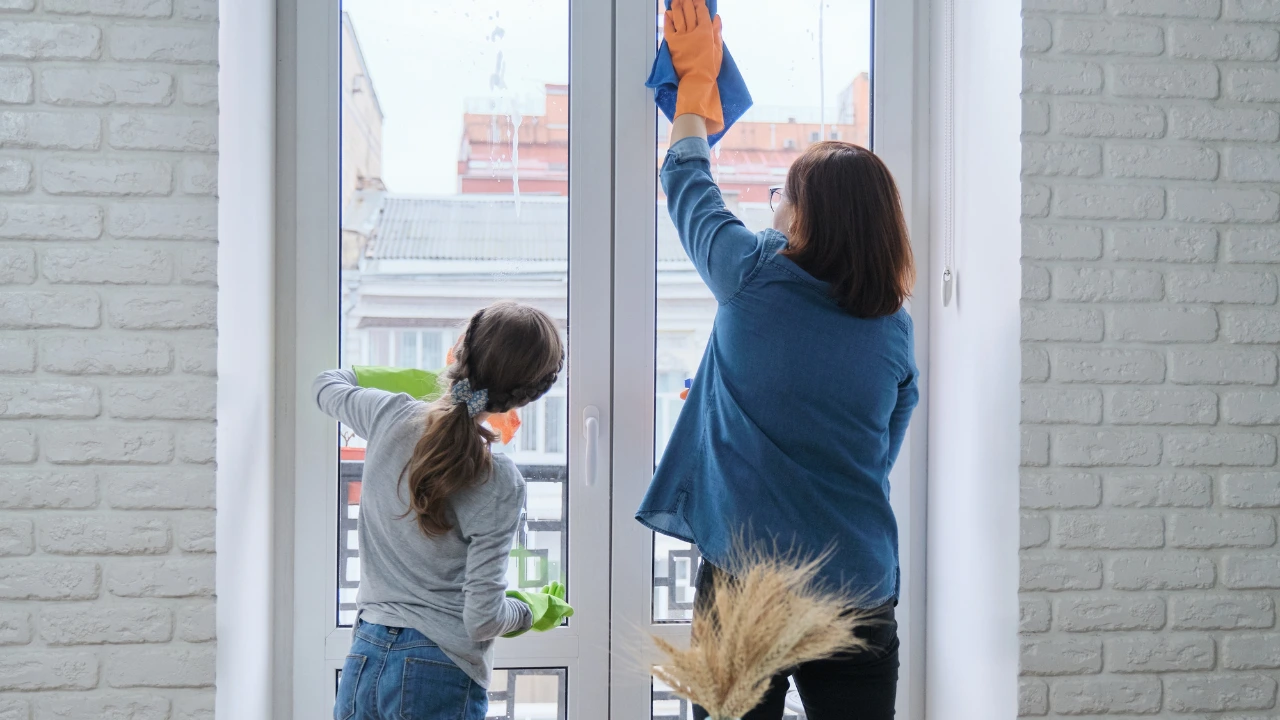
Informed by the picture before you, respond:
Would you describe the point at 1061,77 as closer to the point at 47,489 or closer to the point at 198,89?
the point at 198,89

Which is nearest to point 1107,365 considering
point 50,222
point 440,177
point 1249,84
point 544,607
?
point 1249,84

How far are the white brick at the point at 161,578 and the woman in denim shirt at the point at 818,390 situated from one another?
78 centimetres

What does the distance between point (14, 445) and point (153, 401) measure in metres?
0.21

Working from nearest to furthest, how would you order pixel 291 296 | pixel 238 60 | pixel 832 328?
1. pixel 832 328
2. pixel 238 60
3. pixel 291 296

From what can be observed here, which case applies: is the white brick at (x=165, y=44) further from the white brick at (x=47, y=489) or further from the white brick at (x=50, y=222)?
the white brick at (x=47, y=489)

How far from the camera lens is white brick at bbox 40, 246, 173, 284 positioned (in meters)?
1.40

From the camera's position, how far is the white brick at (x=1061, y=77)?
59.9 inches

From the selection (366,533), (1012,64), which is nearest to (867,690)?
(366,533)

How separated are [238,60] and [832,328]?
1076 millimetres

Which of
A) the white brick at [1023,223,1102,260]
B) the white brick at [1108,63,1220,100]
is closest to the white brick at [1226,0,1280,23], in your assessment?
the white brick at [1108,63,1220,100]

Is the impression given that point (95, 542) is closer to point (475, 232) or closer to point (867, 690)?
point (475, 232)

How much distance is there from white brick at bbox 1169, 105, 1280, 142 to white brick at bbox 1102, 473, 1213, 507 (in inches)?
22.9

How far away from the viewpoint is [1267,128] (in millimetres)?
1575

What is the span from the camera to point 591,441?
5.78 ft
